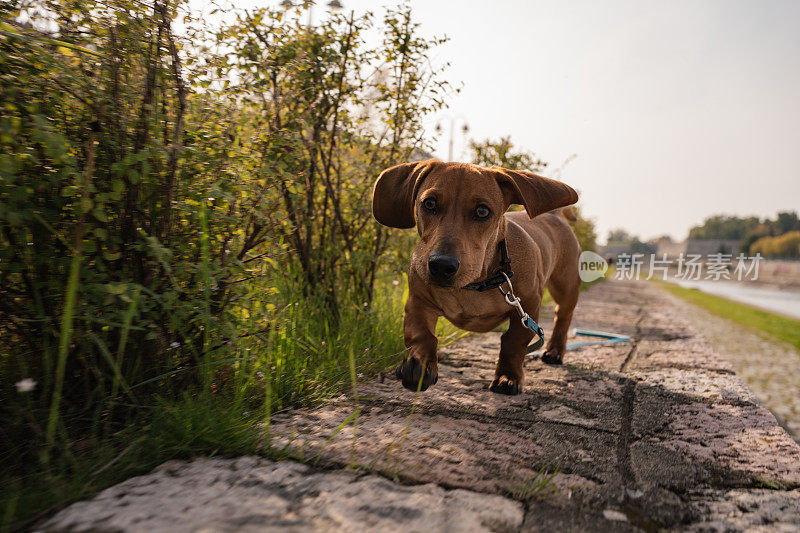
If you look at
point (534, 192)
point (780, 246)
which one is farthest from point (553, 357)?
point (780, 246)

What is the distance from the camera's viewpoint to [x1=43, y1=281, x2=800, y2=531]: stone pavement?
4.08 ft

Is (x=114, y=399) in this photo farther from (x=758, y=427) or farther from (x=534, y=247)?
(x=758, y=427)

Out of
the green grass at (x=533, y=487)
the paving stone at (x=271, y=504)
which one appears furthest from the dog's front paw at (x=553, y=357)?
the paving stone at (x=271, y=504)

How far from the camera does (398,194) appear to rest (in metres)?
2.77

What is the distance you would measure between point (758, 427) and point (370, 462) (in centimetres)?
179

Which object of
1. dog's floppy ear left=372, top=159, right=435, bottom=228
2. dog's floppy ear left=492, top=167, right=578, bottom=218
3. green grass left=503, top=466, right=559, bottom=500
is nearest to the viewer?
green grass left=503, top=466, right=559, bottom=500

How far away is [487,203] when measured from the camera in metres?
2.50

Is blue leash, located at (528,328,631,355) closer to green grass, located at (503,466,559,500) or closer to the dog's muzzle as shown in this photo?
the dog's muzzle

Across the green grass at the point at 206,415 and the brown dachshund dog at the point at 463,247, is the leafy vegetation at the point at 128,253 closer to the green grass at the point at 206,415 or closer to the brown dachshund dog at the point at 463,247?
the green grass at the point at 206,415

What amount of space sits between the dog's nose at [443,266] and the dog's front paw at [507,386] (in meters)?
0.73

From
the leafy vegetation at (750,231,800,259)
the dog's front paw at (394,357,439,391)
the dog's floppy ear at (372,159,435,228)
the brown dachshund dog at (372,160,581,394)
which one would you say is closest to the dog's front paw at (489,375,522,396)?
the brown dachshund dog at (372,160,581,394)

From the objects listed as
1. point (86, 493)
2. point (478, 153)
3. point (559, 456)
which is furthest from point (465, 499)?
point (478, 153)

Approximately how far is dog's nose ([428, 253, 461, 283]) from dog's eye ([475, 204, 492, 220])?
14.3 inches

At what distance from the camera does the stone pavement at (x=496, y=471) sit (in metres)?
1.24
